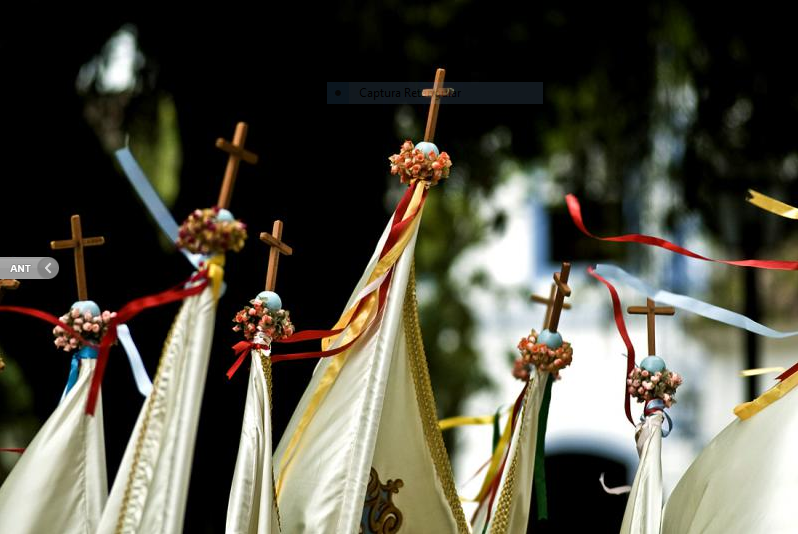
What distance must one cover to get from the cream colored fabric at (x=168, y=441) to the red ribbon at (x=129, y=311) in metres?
0.02

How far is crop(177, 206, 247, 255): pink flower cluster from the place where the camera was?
5.71ft

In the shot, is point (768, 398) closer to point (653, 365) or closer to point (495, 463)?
point (653, 365)

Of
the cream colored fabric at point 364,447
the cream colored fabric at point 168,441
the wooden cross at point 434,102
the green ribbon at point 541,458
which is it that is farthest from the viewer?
the green ribbon at point 541,458

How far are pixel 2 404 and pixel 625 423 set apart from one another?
7119 mm

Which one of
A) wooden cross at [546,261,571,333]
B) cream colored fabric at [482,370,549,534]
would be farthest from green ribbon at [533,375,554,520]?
wooden cross at [546,261,571,333]

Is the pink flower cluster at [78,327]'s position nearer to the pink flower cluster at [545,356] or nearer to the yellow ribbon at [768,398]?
the pink flower cluster at [545,356]

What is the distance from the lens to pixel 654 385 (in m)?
2.14

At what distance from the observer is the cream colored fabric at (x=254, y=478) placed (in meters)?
1.84

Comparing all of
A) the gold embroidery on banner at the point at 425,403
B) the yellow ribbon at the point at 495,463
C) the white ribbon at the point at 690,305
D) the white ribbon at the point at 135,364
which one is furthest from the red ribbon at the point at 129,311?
the yellow ribbon at the point at 495,463

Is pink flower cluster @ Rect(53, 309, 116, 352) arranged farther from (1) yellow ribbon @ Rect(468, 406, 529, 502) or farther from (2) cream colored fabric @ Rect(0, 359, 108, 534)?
(1) yellow ribbon @ Rect(468, 406, 529, 502)

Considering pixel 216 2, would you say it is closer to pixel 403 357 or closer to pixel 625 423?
pixel 403 357

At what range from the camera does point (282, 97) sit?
3.61 meters

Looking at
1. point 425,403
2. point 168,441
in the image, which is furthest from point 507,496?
point 168,441

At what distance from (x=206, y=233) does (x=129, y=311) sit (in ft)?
0.68
